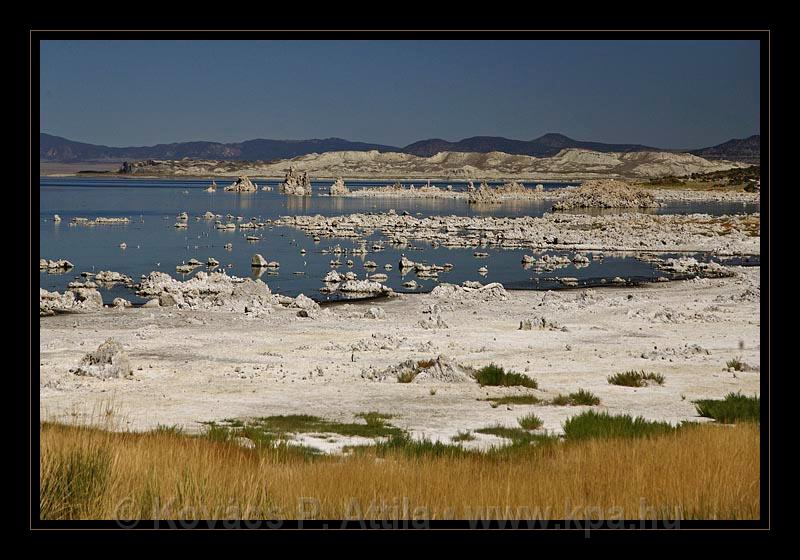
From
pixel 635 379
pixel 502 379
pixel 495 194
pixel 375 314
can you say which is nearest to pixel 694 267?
pixel 375 314

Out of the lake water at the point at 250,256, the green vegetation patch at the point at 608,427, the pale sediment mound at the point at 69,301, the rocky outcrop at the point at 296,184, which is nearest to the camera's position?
the green vegetation patch at the point at 608,427

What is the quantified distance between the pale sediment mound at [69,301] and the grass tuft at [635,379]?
1155cm

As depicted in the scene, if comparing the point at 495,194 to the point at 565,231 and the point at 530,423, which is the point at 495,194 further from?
the point at 530,423

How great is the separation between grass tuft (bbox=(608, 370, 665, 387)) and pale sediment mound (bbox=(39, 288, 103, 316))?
37.9 feet

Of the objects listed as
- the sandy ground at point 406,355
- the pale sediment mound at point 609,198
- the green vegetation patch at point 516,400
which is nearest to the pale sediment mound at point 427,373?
the sandy ground at point 406,355

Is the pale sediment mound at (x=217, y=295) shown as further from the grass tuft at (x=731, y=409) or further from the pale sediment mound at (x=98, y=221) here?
the pale sediment mound at (x=98, y=221)

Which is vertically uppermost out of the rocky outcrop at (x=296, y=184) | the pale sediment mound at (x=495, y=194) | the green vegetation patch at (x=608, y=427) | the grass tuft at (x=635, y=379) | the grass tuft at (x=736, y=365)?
the rocky outcrop at (x=296, y=184)

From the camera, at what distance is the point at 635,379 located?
1310 cm

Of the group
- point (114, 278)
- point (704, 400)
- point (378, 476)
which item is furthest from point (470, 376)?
point (114, 278)

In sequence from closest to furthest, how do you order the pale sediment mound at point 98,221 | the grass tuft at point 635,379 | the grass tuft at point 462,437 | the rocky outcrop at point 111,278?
1. the grass tuft at point 462,437
2. the grass tuft at point 635,379
3. the rocky outcrop at point 111,278
4. the pale sediment mound at point 98,221

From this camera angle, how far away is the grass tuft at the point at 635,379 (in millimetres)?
13078
